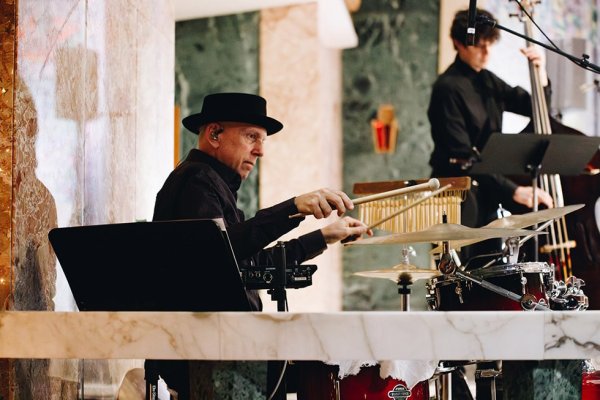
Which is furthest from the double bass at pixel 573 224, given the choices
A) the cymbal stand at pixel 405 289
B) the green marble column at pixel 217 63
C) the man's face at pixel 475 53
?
the green marble column at pixel 217 63

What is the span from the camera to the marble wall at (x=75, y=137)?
3154mm

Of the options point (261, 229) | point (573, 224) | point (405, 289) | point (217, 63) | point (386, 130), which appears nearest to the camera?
point (261, 229)

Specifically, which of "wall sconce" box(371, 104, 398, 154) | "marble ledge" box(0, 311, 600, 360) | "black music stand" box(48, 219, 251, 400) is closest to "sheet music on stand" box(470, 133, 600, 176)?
→ "black music stand" box(48, 219, 251, 400)

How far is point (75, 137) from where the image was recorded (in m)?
3.65

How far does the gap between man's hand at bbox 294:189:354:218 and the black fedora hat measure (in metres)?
0.65

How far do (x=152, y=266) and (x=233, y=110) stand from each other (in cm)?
129

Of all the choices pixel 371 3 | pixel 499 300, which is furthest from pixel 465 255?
pixel 371 3

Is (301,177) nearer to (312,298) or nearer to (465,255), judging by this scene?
(312,298)

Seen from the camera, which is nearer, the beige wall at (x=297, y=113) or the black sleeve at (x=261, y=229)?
the black sleeve at (x=261, y=229)

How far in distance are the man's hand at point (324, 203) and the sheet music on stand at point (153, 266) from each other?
0.70m

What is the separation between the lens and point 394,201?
4273mm

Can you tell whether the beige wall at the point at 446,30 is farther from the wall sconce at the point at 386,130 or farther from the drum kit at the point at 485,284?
the drum kit at the point at 485,284

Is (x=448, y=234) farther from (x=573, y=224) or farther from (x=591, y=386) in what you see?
(x=573, y=224)

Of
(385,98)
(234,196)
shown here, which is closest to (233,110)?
(234,196)
